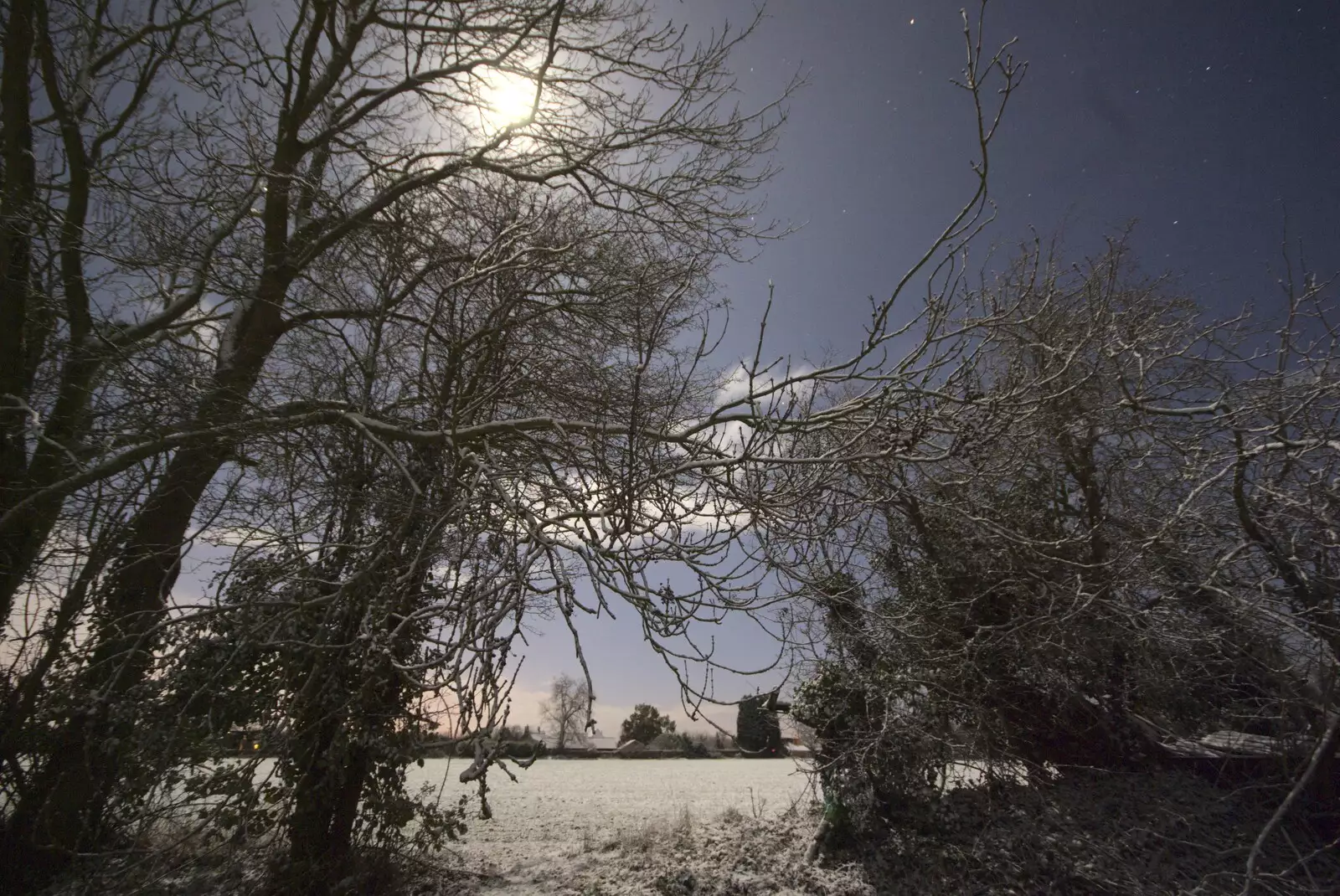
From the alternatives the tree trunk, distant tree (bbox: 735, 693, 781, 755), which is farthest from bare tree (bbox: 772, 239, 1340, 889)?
the tree trunk

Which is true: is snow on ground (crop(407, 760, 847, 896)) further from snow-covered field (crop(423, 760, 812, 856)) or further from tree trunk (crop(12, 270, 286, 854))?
tree trunk (crop(12, 270, 286, 854))

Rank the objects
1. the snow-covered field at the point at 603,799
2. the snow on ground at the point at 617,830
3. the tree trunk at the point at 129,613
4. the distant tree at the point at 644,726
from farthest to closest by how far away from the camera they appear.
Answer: the distant tree at the point at 644,726 < the snow-covered field at the point at 603,799 < the snow on ground at the point at 617,830 < the tree trunk at the point at 129,613

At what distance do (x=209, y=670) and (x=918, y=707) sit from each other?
5.68 m

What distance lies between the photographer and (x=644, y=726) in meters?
17.6

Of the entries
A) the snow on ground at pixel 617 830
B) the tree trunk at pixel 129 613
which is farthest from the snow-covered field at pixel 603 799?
the tree trunk at pixel 129 613

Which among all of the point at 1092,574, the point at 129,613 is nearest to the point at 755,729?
the point at 1092,574

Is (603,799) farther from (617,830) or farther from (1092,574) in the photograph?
(1092,574)

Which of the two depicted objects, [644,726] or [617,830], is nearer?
[617,830]

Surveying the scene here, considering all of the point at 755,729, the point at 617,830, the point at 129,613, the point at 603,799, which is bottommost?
the point at 617,830

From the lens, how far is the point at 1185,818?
18.2 feet

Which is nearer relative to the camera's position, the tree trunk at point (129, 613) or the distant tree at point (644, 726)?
the tree trunk at point (129, 613)

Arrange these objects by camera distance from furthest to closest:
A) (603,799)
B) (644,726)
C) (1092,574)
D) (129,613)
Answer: (644,726) → (603,799) → (1092,574) → (129,613)

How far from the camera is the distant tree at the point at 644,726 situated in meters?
17.5

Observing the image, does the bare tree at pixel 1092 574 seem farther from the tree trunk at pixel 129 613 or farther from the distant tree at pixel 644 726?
the distant tree at pixel 644 726
